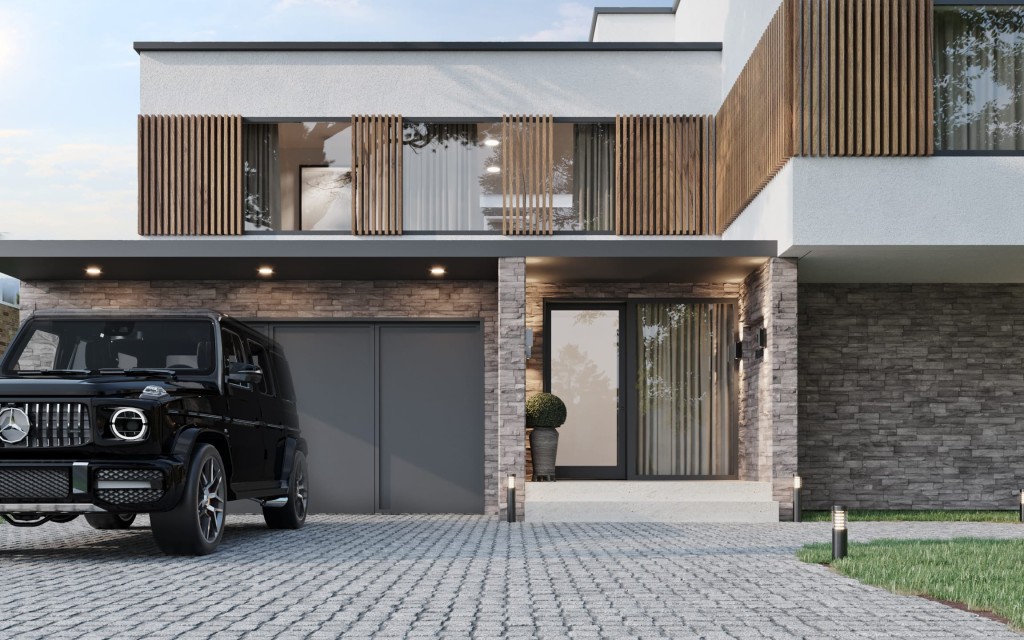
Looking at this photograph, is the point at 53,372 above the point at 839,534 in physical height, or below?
above

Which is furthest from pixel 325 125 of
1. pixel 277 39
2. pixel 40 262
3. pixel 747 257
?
pixel 747 257

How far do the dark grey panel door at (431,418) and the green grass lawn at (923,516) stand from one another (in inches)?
174

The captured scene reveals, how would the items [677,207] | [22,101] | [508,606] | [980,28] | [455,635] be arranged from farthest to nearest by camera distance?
[22,101] < [677,207] < [980,28] < [508,606] < [455,635]

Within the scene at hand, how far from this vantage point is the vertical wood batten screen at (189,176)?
51.6ft

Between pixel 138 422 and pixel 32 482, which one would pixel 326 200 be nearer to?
pixel 138 422

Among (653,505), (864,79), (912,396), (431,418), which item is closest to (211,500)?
(653,505)

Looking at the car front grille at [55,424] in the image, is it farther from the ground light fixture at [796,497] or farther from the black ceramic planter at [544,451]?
the ground light fixture at [796,497]

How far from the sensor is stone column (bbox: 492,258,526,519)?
13242 millimetres

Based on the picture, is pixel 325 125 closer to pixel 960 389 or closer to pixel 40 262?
pixel 40 262

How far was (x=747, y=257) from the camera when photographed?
12844mm

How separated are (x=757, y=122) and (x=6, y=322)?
54.1 ft

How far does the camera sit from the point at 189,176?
15812 mm

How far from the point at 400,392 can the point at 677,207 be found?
4.67 m

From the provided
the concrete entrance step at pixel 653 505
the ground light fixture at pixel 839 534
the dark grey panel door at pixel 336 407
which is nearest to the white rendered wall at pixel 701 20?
the dark grey panel door at pixel 336 407
